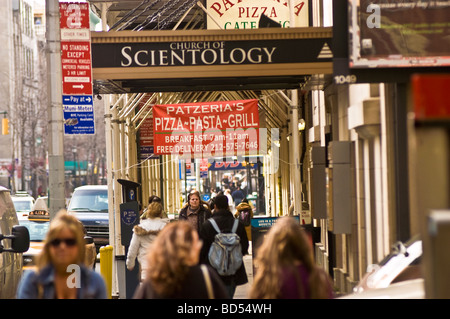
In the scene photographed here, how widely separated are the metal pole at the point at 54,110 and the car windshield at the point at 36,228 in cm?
875

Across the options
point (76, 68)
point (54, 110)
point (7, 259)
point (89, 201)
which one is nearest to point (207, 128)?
point (76, 68)

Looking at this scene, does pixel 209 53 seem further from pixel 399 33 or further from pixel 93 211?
pixel 93 211

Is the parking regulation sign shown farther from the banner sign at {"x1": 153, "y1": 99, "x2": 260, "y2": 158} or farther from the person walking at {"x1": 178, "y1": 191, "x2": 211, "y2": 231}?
the banner sign at {"x1": 153, "y1": 99, "x2": 260, "y2": 158}

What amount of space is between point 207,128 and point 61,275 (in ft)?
29.3

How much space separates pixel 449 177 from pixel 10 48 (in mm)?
76864

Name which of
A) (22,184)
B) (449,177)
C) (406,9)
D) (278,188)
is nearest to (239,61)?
(406,9)

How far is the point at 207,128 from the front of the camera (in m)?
14.2

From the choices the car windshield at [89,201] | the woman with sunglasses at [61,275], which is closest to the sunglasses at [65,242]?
the woman with sunglasses at [61,275]

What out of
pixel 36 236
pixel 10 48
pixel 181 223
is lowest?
pixel 36 236

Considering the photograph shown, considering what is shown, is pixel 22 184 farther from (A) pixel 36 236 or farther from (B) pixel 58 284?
(B) pixel 58 284

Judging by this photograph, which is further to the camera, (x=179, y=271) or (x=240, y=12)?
(x=240, y=12)

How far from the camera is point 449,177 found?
3.47 metres

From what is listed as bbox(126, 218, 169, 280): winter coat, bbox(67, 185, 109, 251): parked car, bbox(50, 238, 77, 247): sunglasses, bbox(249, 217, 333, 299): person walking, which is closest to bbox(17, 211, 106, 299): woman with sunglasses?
bbox(50, 238, 77, 247): sunglasses

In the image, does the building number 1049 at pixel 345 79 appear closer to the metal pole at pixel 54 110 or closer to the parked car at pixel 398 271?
the parked car at pixel 398 271
